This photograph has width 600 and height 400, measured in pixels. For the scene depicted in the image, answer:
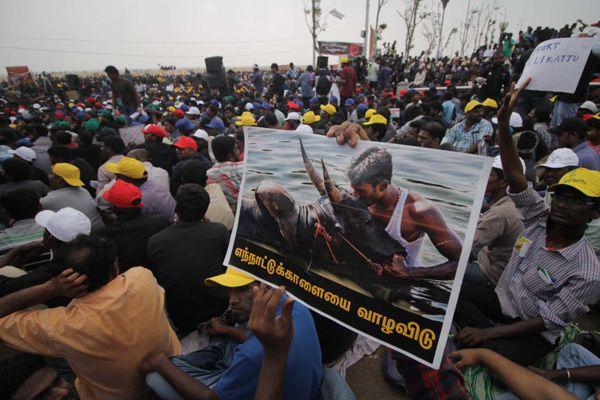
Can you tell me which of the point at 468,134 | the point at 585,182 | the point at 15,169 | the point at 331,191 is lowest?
the point at 468,134

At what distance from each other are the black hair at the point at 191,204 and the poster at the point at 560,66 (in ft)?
8.10

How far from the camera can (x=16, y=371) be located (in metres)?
1.63

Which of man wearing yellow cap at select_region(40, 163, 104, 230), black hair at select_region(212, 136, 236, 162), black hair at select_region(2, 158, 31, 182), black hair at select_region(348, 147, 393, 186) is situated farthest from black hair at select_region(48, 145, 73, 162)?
black hair at select_region(348, 147, 393, 186)

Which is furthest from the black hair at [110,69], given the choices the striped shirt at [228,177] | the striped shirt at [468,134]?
the striped shirt at [468,134]

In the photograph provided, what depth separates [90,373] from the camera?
77.5 inches

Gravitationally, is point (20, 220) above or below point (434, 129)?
below

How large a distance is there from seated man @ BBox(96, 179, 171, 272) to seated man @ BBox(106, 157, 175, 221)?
27.2 inches

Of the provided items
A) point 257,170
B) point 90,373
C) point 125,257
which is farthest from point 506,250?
point 125,257

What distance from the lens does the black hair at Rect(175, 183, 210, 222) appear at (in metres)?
2.84

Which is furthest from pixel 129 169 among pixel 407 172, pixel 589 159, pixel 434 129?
pixel 589 159

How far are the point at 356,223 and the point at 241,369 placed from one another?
87 centimetres

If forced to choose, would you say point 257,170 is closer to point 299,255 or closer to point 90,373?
point 299,255

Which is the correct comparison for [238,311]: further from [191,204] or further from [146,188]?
[146,188]

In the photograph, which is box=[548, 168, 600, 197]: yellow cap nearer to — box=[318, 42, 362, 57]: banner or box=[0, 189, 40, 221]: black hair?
box=[0, 189, 40, 221]: black hair
